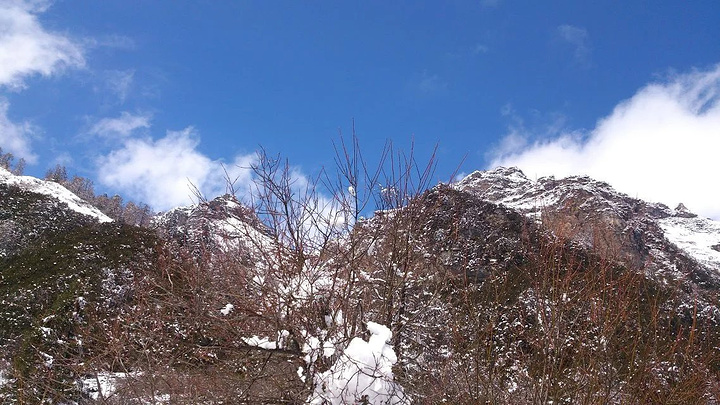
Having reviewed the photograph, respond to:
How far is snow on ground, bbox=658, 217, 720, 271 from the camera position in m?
93.4

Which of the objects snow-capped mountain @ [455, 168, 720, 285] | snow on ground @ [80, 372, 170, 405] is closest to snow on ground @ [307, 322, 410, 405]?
snow on ground @ [80, 372, 170, 405]

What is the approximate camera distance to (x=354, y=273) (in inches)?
224

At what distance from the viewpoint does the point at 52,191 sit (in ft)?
95.6

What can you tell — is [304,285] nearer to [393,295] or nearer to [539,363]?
[393,295]

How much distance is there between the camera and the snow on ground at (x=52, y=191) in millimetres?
27761

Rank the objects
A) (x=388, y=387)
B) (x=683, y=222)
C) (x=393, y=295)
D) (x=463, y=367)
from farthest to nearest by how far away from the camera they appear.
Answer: (x=683, y=222), (x=393, y=295), (x=463, y=367), (x=388, y=387)

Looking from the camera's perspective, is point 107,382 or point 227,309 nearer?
point 227,309

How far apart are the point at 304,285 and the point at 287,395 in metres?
1.22

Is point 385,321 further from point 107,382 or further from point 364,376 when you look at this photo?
point 107,382

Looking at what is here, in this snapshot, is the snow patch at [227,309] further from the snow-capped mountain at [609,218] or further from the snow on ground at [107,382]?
the snow-capped mountain at [609,218]

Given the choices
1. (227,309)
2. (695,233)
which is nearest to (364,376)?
(227,309)

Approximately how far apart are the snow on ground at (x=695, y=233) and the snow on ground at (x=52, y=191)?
95.4 m

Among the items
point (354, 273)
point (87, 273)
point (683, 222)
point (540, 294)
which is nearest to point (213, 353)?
point (354, 273)

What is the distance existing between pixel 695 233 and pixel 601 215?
128m
